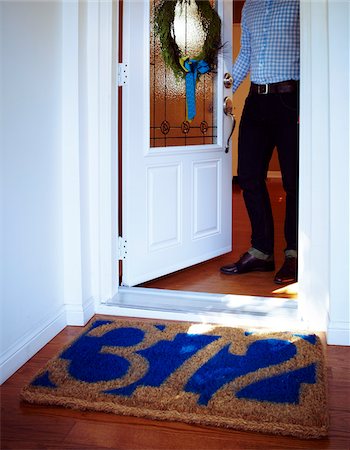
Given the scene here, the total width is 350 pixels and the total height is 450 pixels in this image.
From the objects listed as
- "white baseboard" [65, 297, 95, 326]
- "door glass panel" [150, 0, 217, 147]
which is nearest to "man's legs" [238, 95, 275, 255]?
"door glass panel" [150, 0, 217, 147]

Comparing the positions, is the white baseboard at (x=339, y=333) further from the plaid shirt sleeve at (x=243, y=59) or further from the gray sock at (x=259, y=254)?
the plaid shirt sleeve at (x=243, y=59)

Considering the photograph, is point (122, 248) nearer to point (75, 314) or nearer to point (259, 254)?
point (75, 314)

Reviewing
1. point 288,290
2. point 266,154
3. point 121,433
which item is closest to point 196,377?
point 121,433

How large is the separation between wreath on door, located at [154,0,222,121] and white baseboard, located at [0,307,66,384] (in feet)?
5.20

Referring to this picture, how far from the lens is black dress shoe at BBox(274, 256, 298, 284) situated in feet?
12.6

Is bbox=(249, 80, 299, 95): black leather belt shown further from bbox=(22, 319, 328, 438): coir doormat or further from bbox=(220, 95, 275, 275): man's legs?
bbox=(22, 319, 328, 438): coir doormat

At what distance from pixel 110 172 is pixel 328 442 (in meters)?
1.76

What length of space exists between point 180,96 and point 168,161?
1.46ft

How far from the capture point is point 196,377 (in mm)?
2447

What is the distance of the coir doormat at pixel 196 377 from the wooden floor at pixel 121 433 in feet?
0.11

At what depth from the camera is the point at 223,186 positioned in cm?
424

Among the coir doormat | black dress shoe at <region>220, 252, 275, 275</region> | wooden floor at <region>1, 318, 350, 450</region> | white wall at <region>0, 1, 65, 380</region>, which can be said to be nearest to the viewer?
wooden floor at <region>1, 318, 350, 450</region>

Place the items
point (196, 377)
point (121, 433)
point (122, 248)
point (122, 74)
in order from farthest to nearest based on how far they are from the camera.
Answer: point (122, 248), point (122, 74), point (196, 377), point (121, 433)

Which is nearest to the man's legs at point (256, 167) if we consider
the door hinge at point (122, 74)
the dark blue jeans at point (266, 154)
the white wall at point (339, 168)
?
the dark blue jeans at point (266, 154)
